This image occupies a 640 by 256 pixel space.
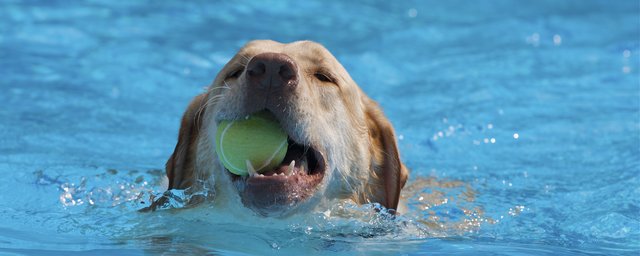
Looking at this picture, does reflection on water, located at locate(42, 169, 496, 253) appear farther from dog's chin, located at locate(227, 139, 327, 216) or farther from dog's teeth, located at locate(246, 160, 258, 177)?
dog's teeth, located at locate(246, 160, 258, 177)

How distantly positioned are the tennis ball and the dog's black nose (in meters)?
0.18

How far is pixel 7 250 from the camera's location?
415cm

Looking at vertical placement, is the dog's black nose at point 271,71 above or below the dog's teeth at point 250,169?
above

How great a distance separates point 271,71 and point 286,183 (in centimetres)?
48

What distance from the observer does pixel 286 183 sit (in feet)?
13.1

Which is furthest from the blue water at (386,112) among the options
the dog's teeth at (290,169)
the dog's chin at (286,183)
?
the dog's teeth at (290,169)

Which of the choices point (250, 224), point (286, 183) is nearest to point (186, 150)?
point (250, 224)

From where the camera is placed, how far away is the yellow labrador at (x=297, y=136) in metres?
3.99

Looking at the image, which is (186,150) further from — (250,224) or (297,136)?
(297,136)

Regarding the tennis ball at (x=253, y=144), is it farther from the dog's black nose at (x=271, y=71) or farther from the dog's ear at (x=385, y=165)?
the dog's ear at (x=385, y=165)

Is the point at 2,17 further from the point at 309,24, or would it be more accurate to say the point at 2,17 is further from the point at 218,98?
the point at 218,98

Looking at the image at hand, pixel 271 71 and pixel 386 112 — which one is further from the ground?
pixel 386 112

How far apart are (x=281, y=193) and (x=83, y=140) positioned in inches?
133

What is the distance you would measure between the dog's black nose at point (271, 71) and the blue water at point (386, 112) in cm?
74
